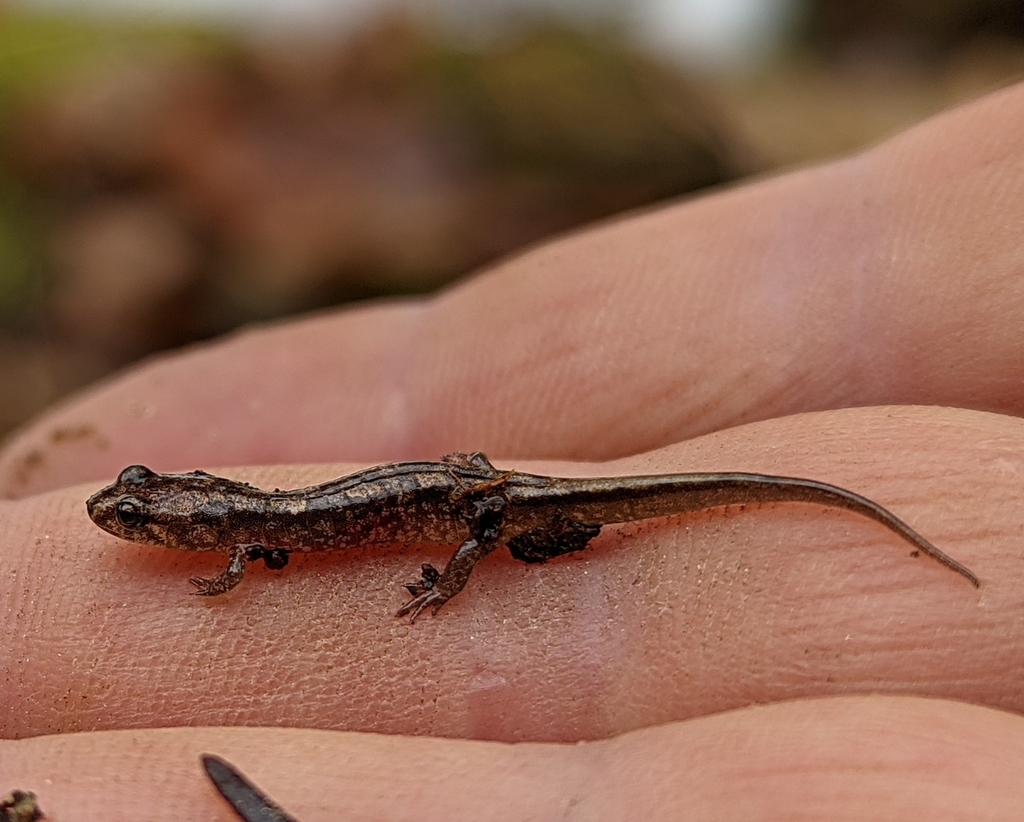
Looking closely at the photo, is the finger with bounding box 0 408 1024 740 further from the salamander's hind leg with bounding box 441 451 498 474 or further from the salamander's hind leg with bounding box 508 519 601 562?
the salamander's hind leg with bounding box 441 451 498 474

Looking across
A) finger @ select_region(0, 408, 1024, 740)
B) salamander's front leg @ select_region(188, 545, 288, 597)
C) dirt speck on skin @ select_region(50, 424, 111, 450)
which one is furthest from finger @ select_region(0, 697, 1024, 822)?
dirt speck on skin @ select_region(50, 424, 111, 450)

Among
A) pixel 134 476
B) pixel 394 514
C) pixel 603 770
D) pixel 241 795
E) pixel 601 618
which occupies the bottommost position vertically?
pixel 603 770

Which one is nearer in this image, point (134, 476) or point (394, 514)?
point (394, 514)

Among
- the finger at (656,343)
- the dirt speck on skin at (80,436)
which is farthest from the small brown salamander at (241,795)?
the dirt speck on skin at (80,436)

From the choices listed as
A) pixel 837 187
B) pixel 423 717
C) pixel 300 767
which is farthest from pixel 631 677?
pixel 837 187

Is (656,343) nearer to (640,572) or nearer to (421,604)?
(640,572)

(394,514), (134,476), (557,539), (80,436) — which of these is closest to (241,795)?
(394,514)
